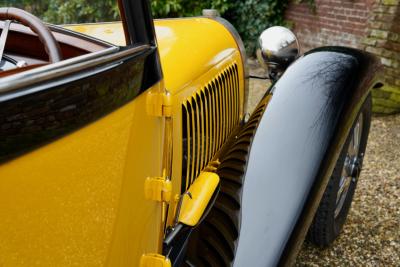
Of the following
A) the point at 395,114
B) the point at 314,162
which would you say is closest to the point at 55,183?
the point at 314,162

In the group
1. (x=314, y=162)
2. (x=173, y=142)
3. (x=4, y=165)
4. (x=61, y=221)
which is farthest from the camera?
(x=314, y=162)

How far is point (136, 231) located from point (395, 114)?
153 inches

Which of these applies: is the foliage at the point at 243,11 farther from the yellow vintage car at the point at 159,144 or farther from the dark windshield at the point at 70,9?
the dark windshield at the point at 70,9

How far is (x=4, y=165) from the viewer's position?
22.6 inches

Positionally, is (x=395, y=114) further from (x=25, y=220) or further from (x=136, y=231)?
(x=25, y=220)

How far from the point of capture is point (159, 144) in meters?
1.02

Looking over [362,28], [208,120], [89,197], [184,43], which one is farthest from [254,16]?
[89,197]

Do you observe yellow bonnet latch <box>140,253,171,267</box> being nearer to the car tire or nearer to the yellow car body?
the yellow car body

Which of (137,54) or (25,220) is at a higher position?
(137,54)

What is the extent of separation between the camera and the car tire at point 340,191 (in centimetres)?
185

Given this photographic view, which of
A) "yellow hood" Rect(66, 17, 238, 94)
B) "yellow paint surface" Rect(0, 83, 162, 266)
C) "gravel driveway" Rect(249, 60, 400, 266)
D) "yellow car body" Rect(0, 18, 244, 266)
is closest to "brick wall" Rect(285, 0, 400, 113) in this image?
"gravel driveway" Rect(249, 60, 400, 266)

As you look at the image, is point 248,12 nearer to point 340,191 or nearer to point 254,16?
point 254,16

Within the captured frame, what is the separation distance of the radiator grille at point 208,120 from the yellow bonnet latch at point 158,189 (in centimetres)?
35

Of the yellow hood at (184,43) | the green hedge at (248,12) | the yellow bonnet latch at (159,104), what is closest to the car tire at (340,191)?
the yellow hood at (184,43)
